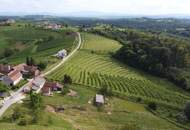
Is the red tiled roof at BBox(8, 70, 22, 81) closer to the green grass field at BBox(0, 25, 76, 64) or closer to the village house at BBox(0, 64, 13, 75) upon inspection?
the village house at BBox(0, 64, 13, 75)

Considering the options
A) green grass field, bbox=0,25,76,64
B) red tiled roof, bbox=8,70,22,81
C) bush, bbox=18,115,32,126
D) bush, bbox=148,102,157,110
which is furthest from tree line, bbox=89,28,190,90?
bush, bbox=18,115,32,126

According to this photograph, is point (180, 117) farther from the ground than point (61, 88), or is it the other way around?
point (61, 88)

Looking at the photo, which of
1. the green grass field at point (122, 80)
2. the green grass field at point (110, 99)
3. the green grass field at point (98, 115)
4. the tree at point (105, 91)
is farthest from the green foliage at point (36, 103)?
the tree at point (105, 91)

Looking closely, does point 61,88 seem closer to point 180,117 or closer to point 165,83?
point 180,117

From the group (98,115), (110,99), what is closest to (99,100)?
(110,99)

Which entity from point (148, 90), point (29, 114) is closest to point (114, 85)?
point (148, 90)

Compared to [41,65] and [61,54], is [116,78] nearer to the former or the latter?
[41,65]
